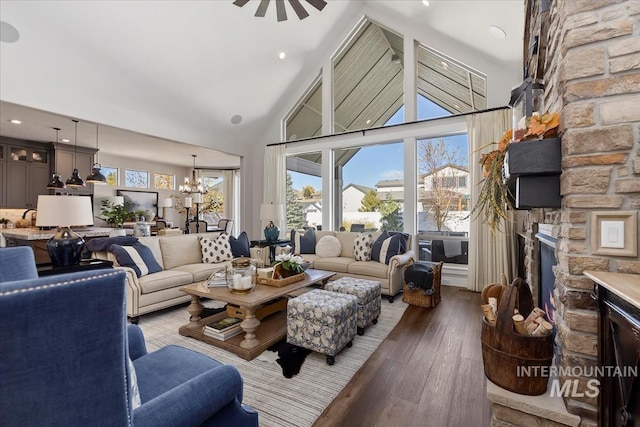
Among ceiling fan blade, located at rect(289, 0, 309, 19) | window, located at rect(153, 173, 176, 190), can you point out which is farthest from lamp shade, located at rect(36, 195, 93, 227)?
window, located at rect(153, 173, 176, 190)

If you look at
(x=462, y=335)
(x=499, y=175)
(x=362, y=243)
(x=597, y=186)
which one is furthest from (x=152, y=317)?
(x=597, y=186)

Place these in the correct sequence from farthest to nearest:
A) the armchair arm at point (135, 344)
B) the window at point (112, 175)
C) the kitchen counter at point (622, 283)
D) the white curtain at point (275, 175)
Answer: the window at point (112, 175) < the white curtain at point (275, 175) < the armchair arm at point (135, 344) < the kitchen counter at point (622, 283)

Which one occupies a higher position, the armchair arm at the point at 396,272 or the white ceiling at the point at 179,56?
the white ceiling at the point at 179,56

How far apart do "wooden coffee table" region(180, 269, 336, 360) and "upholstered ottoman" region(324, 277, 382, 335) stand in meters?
0.35

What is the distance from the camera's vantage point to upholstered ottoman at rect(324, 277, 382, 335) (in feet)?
9.42

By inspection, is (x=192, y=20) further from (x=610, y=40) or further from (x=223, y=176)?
(x=223, y=176)

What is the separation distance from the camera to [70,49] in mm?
3520

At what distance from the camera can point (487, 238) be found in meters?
4.39

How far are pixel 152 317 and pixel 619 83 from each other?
418 centimetres

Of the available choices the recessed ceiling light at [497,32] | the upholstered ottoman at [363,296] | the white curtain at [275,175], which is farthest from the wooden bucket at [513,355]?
the white curtain at [275,175]

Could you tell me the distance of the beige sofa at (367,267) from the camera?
3.94m

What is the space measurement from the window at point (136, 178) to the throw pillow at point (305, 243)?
272 inches

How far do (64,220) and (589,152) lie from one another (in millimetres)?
3723

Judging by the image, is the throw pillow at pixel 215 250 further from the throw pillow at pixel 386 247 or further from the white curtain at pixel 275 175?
the throw pillow at pixel 386 247
